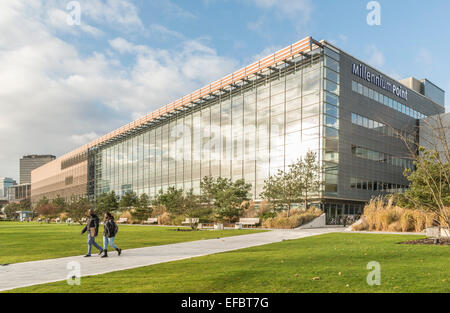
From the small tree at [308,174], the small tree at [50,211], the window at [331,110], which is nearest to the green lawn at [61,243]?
the small tree at [308,174]

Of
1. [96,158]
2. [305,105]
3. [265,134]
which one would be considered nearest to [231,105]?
[265,134]

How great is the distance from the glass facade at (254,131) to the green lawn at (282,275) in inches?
1174

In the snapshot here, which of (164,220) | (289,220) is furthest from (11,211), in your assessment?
(289,220)

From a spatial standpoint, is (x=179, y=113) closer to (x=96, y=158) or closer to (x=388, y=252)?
(x=96, y=158)

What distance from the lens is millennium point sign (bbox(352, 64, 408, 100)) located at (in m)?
42.9

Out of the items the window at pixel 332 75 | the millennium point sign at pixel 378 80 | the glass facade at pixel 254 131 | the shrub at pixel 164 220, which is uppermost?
the millennium point sign at pixel 378 80

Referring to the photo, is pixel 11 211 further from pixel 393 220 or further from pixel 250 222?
pixel 393 220

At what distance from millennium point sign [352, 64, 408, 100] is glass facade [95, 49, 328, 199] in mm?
4791

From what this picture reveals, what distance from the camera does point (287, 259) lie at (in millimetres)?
10109

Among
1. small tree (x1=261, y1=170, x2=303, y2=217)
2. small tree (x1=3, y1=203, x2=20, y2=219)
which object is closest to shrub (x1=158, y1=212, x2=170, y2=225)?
small tree (x1=261, y1=170, x2=303, y2=217)

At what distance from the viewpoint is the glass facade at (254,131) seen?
128 feet

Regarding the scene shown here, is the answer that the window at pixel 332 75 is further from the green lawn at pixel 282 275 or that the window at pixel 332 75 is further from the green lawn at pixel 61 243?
the green lawn at pixel 282 275

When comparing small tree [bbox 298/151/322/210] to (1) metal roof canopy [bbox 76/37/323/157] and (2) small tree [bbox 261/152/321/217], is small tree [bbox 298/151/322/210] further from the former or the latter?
(1) metal roof canopy [bbox 76/37/323/157]
